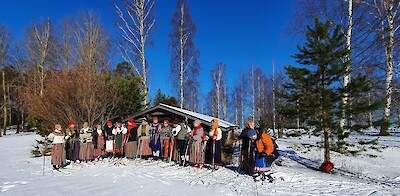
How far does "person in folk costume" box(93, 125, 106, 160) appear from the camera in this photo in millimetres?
10672

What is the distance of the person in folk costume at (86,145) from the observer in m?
10.4

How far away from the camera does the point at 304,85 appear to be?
9609 mm

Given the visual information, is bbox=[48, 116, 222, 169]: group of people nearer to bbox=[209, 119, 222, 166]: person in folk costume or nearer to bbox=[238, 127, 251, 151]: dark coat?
bbox=[209, 119, 222, 166]: person in folk costume

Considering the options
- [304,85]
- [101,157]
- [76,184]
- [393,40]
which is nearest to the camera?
[76,184]

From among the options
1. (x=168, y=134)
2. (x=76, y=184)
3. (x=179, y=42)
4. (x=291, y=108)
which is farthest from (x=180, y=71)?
(x=76, y=184)

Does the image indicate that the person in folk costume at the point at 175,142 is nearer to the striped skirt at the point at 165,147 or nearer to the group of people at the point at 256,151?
the striped skirt at the point at 165,147

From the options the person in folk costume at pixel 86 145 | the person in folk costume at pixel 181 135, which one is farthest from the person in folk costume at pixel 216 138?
the person in folk costume at pixel 86 145

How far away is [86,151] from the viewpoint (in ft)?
34.3

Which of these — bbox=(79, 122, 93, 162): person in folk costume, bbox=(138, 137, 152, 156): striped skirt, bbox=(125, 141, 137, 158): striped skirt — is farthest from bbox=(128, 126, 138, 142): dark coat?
bbox=(79, 122, 93, 162): person in folk costume

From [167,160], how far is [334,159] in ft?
24.9

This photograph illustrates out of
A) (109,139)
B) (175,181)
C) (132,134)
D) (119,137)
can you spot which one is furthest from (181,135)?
(109,139)

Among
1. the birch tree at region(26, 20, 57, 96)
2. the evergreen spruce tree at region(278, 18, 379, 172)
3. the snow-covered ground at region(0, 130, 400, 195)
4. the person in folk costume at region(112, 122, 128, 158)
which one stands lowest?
the snow-covered ground at region(0, 130, 400, 195)

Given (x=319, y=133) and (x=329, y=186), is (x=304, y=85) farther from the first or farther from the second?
(x=329, y=186)

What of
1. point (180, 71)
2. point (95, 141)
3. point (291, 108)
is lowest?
point (95, 141)
